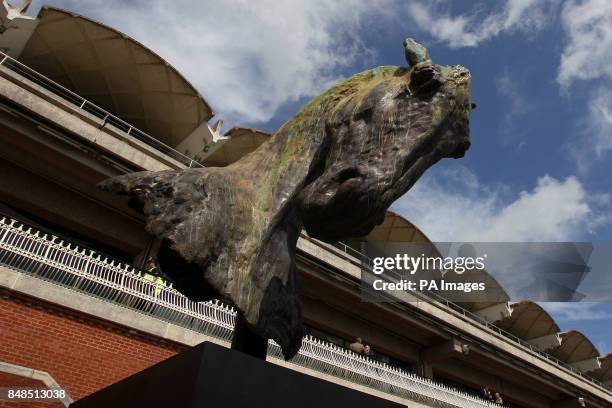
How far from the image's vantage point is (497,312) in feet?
79.8

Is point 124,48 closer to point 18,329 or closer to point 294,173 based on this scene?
point 18,329

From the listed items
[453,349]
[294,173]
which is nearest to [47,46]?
[294,173]

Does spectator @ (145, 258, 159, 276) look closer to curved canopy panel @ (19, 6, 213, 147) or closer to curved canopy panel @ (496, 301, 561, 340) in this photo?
curved canopy panel @ (19, 6, 213, 147)

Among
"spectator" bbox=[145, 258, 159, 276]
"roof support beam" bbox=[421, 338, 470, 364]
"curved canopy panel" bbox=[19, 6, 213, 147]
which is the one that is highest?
"curved canopy panel" bbox=[19, 6, 213, 147]

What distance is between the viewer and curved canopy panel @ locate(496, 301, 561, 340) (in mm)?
25422

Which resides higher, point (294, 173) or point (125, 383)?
point (294, 173)

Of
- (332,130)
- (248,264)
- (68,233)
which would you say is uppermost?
(68,233)

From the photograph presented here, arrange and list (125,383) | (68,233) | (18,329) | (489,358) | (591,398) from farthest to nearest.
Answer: (591,398) < (489,358) < (68,233) < (18,329) < (125,383)

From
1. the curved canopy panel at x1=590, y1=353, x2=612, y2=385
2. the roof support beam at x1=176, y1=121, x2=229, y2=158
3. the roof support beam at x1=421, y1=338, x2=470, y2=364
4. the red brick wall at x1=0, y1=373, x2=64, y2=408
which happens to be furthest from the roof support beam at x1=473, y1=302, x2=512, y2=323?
the red brick wall at x1=0, y1=373, x2=64, y2=408

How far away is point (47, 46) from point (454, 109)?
1718 cm

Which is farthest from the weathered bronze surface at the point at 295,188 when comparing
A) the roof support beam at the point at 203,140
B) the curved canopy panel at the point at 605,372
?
the curved canopy panel at the point at 605,372

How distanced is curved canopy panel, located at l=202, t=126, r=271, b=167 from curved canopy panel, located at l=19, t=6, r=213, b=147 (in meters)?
1.31

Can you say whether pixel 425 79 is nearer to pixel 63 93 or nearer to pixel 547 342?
pixel 63 93

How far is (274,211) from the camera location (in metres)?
2.28
